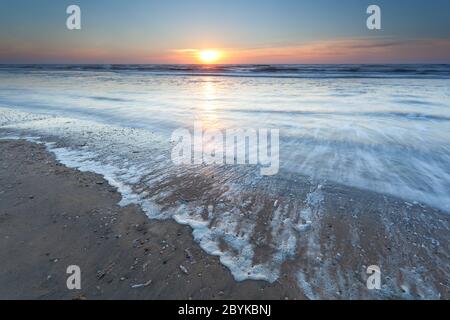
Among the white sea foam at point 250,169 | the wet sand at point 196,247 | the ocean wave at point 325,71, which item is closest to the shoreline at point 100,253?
the wet sand at point 196,247

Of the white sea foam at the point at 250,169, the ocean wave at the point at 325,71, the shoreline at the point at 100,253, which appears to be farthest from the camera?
the ocean wave at the point at 325,71

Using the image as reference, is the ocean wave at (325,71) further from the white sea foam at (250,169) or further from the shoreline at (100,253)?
the shoreline at (100,253)

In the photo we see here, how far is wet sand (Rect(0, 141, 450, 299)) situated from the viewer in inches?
109

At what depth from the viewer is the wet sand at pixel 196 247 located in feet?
9.11

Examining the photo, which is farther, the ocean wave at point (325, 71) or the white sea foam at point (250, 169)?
the ocean wave at point (325, 71)

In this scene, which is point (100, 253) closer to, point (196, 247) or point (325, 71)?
point (196, 247)

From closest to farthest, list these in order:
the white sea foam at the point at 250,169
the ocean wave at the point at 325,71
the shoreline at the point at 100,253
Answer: the shoreline at the point at 100,253
the white sea foam at the point at 250,169
the ocean wave at the point at 325,71

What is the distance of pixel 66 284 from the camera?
2.82 metres

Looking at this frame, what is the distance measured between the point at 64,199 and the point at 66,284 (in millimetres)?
1808

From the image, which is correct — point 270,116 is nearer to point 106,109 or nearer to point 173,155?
point 173,155

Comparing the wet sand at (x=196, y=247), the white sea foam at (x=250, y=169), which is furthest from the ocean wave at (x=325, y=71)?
the wet sand at (x=196, y=247)

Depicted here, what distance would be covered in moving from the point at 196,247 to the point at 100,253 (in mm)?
963

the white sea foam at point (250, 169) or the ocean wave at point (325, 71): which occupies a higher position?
the ocean wave at point (325, 71)

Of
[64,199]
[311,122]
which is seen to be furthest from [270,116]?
[64,199]
